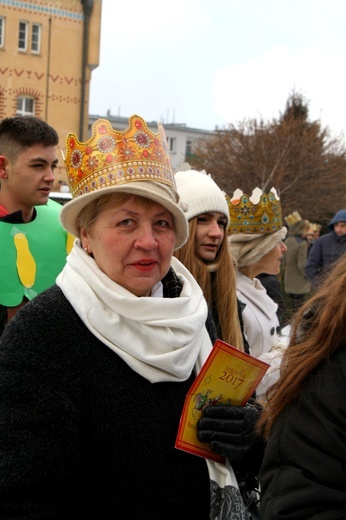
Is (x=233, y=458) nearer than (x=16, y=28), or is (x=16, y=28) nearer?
(x=233, y=458)

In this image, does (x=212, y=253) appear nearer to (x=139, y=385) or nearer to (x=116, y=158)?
(x=116, y=158)

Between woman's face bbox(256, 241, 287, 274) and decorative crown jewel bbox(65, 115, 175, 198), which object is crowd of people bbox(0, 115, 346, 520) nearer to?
decorative crown jewel bbox(65, 115, 175, 198)

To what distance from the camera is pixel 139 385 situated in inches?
77.3

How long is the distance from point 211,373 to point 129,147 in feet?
2.57

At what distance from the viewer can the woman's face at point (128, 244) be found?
82.9 inches

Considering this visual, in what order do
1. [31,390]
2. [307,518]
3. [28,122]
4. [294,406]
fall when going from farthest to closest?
Result: 1. [28,122]
2. [31,390]
3. [294,406]
4. [307,518]

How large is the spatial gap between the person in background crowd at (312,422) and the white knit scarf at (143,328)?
49 cm

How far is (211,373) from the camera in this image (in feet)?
6.88

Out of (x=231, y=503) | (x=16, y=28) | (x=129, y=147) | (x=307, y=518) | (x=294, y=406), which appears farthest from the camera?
(x=16, y=28)

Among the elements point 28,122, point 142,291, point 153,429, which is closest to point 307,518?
point 153,429

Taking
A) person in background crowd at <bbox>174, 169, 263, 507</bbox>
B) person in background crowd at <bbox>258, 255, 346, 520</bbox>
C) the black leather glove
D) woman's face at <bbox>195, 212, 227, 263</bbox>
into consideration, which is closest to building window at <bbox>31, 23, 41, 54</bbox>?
person in background crowd at <bbox>174, 169, 263, 507</bbox>

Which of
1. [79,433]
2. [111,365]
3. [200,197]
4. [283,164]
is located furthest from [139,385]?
[283,164]

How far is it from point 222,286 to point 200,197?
0.52m

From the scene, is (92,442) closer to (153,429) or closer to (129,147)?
(153,429)
